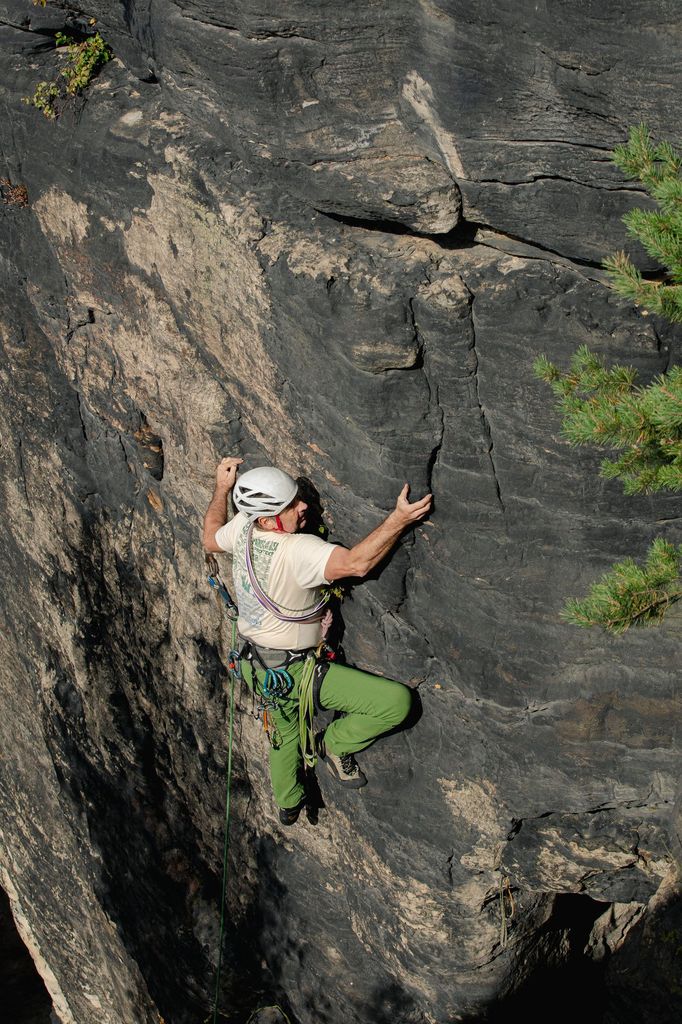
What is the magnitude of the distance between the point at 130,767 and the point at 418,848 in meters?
3.06

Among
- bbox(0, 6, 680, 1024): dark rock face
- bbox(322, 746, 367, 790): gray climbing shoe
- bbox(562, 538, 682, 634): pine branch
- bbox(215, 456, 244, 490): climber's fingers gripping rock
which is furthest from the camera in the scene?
bbox(322, 746, 367, 790): gray climbing shoe

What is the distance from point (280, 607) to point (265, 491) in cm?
87

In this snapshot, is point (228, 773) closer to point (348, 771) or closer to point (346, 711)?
point (348, 771)

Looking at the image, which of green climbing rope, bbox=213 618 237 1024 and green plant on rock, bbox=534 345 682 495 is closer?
green plant on rock, bbox=534 345 682 495

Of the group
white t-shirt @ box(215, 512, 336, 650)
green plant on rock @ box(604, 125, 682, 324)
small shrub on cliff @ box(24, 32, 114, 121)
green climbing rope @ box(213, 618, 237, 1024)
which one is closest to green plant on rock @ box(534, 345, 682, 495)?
green plant on rock @ box(604, 125, 682, 324)

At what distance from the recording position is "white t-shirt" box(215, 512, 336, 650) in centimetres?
596

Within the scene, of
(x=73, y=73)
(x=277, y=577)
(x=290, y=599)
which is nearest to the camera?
(x=277, y=577)

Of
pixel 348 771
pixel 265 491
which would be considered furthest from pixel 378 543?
pixel 348 771

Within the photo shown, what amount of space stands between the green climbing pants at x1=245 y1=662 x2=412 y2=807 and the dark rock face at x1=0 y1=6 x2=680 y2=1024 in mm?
194

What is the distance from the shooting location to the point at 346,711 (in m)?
6.62

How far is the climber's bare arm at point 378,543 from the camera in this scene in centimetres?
562

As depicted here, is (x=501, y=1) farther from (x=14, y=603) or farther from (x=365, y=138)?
(x=14, y=603)

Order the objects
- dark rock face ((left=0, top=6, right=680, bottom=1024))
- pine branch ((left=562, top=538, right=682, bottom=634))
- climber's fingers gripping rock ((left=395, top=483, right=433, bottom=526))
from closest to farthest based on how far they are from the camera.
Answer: pine branch ((left=562, top=538, right=682, bottom=634)), dark rock face ((left=0, top=6, right=680, bottom=1024)), climber's fingers gripping rock ((left=395, top=483, right=433, bottom=526))

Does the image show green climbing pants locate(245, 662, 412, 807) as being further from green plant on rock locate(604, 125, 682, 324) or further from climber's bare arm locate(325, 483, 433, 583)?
green plant on rock locate(604, 125, 682, 324)
